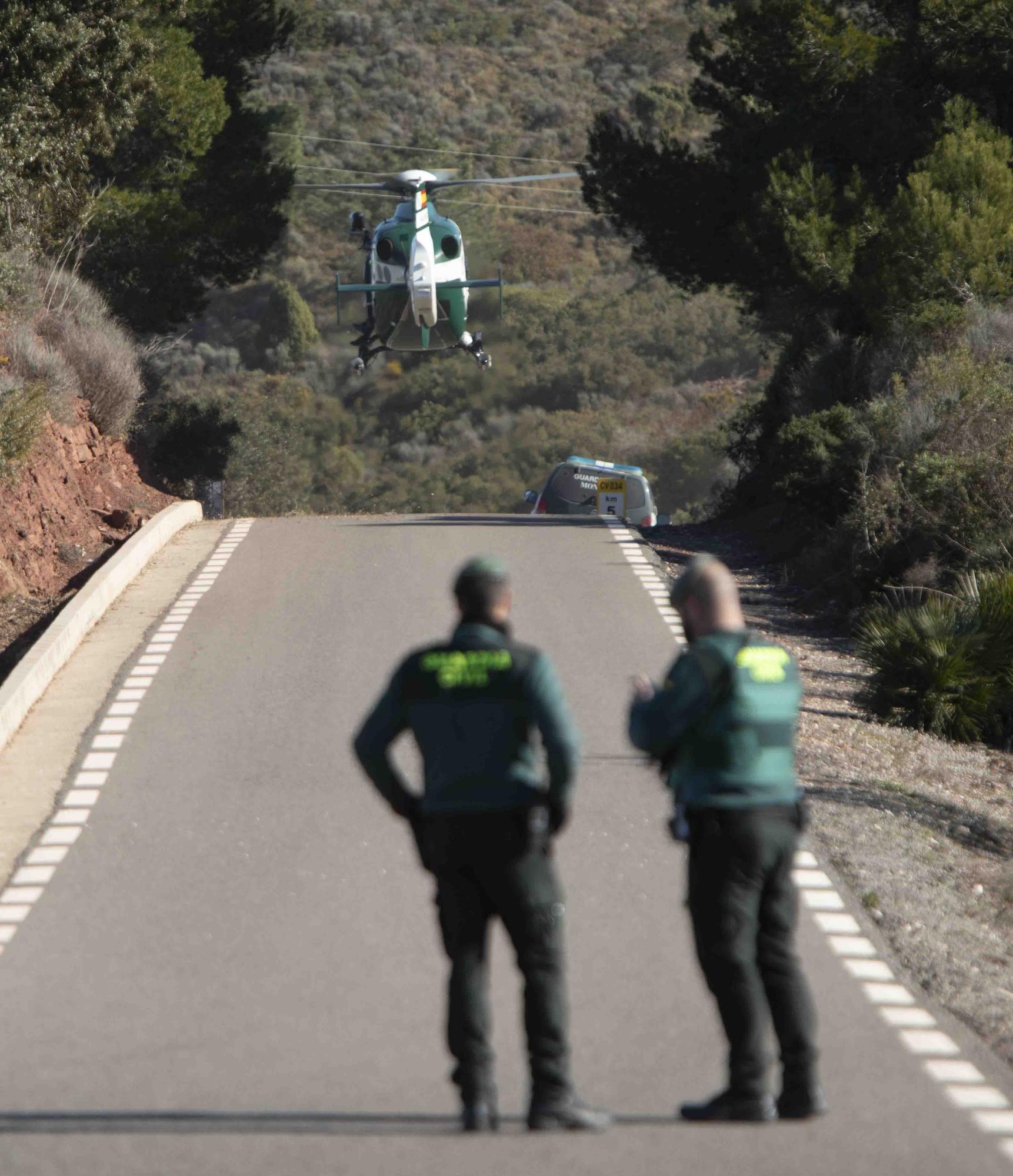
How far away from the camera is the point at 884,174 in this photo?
2823 cm

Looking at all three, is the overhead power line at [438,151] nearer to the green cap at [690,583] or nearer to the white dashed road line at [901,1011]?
the white dashed road line at [901,1011]

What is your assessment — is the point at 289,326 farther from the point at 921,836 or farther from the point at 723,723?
the point at 723,723

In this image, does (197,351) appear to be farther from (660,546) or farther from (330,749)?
(330,749)

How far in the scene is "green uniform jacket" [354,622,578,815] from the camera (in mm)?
5500

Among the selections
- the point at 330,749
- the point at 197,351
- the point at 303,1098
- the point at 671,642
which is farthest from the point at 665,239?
the point at 197,351

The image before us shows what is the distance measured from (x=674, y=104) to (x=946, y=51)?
159ft

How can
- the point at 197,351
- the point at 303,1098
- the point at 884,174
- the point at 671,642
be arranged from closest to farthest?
the point at 303,1098 < the point at 671,642 < the point at 884,174 < the point at 197,351

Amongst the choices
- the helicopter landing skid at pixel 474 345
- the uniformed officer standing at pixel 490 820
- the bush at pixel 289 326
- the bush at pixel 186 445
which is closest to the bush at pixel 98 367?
the bush at pixel 186 445

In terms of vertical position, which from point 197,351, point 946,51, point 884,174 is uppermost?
point 946,51

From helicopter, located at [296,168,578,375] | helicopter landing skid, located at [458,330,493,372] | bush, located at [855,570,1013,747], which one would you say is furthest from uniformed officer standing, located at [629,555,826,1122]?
helicopter landing skid, located at [458,330,493,372]

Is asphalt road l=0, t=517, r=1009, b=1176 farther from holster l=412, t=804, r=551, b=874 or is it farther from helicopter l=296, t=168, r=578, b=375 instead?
A: helicopter l=296, t=168, r=578, b=375

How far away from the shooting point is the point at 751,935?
569cm

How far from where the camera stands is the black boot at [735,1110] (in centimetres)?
571

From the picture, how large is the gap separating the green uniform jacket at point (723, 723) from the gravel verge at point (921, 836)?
1.99 meters
